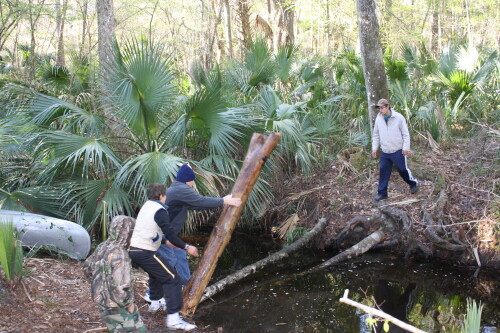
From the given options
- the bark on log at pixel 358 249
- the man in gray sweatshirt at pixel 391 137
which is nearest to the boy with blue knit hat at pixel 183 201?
the bark on log at pixel 358 249

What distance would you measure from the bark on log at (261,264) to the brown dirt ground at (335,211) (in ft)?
1.15

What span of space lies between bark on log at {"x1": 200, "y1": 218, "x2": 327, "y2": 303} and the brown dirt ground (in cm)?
35

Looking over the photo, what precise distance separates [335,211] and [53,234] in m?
4.82

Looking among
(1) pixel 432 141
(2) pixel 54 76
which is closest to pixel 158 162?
(2) pixel 54 76

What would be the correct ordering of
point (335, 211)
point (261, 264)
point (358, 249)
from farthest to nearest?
point (335, 211)
point (358, 249)
point (261, 264)

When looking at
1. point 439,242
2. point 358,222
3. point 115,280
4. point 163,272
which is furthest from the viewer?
point 358,222

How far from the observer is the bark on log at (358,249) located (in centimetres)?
738

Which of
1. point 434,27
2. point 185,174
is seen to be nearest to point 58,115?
point 185,174

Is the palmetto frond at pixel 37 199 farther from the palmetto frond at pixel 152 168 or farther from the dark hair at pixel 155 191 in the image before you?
the dark hair at pixel 155 191

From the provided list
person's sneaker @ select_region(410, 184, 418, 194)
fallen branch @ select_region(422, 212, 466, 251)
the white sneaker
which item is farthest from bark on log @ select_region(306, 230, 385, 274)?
the white sneaker

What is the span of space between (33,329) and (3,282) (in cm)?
79

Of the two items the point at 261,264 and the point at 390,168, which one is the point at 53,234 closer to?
the point at 261,264

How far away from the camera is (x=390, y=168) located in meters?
8.30

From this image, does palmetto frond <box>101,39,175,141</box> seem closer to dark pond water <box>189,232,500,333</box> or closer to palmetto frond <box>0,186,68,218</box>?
palmetto frond <box>0,186,68,218</box>
